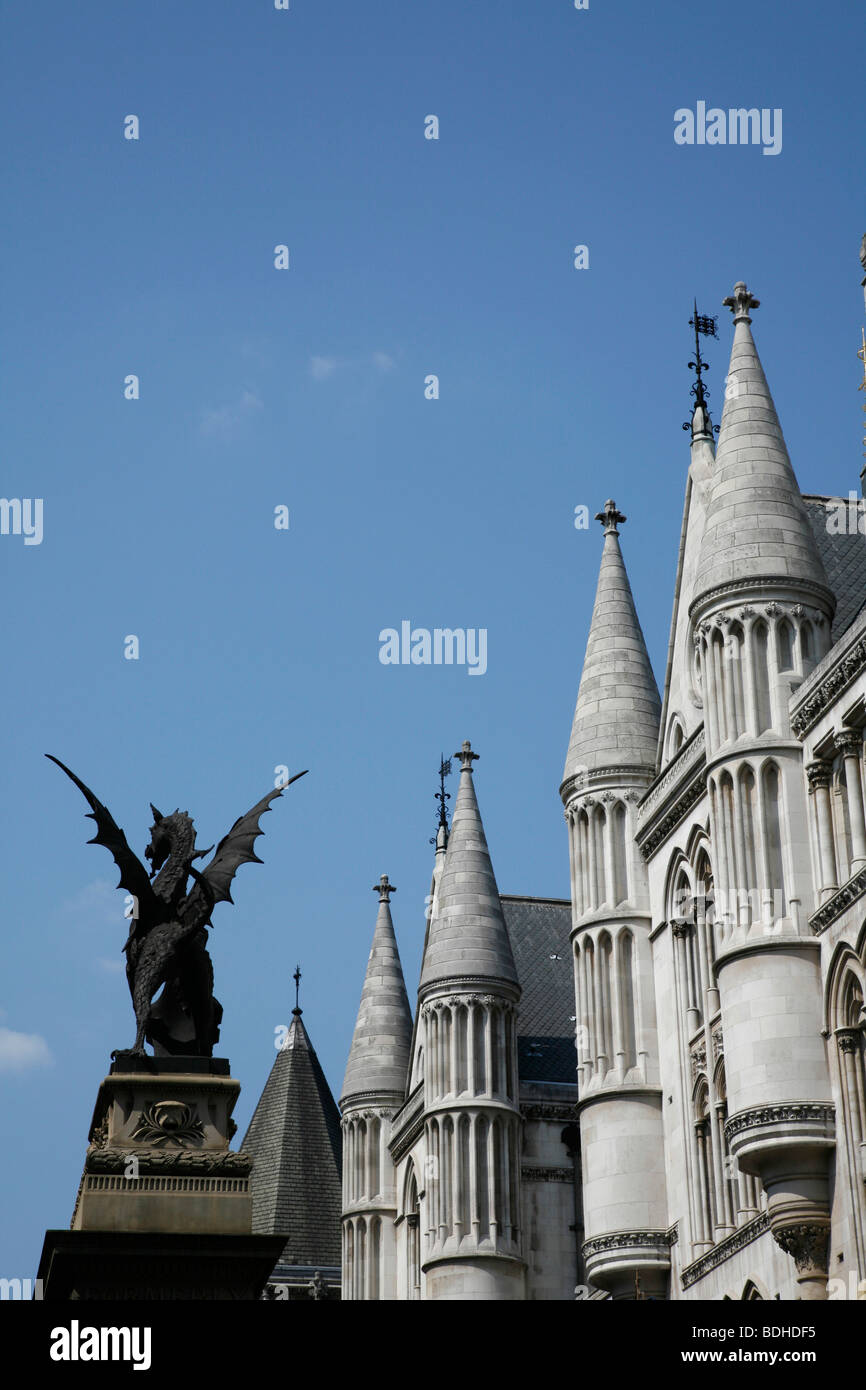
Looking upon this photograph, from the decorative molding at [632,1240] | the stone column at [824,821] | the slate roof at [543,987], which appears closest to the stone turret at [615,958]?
the decorative molding at [632,1240]

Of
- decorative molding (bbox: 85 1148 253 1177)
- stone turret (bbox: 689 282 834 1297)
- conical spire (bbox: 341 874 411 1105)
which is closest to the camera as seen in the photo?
decorative molding (bbox: 85 1148 253 1177)

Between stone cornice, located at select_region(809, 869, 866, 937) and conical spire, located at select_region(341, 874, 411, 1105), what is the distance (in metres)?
26.3

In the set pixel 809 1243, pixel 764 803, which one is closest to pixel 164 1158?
pixel 809 1243

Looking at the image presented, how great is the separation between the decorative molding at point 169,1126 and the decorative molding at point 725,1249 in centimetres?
1882

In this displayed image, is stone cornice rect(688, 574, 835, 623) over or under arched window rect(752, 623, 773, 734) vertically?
over

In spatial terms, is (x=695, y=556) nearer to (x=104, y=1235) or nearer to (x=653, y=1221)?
(x=653, y=1221)

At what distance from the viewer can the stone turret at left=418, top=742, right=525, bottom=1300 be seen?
4781cm

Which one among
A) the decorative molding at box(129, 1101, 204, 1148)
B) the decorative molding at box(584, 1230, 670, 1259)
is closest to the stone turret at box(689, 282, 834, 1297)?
the decorative molding at box(584, 1230, 670, 1259)

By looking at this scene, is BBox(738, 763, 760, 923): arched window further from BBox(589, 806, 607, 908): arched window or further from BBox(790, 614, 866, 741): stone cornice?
BBox(589, 806, 607, 908): arched window

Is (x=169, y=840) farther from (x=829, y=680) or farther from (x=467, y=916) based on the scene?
(x=467, y=916)

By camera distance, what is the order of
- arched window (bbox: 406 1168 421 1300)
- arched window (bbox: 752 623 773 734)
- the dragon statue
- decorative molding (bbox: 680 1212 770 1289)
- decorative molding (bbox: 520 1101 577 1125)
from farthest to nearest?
1. arched window (bbox: 406 1168 421 1300)
2. decorative molding (bbox: 520 1101 577 1125)
3. arched window (bbox: 752 623 773 734)
4. decorative molding (bbox: 680 1212 770 1289)
5. the dragon statue
